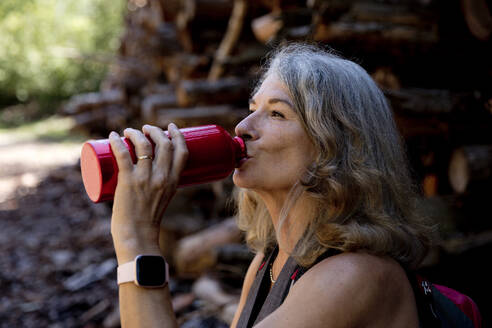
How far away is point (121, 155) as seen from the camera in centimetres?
164

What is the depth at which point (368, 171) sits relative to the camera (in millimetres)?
1703

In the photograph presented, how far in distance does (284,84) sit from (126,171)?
0.65 meters

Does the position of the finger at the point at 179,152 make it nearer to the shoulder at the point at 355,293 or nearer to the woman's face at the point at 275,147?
the woman's face at the point at 275,147

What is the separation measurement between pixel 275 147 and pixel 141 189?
19.3 inches

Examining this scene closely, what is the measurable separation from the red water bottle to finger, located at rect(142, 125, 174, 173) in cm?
8

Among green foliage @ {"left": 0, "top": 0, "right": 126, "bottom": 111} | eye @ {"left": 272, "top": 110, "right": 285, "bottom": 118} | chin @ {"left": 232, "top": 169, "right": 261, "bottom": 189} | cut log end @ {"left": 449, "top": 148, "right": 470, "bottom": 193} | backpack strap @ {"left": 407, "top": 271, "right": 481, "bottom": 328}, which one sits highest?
eye @ {"left": 272, "top": 110, "right": 285, "bottom": 118}

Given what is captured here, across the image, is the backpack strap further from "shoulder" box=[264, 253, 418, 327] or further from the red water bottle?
the red water bottle

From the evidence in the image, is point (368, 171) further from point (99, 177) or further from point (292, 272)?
point (99, 177)

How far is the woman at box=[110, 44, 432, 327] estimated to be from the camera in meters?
1.56

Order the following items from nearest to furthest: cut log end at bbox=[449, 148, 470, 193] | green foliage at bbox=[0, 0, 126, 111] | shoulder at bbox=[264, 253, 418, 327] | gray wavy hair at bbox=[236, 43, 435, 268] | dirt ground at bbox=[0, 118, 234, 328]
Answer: shoulder at bbox=[264, 253, 418, 327] < gray wavy hair at bbox=[236, 43, 435, 268] < cut log end at bbox=[449, 148, 470, 193] < dirt ground at bbox=[0, 118, 234, 328] < green foliage at bbox=[0, 0, 126, 111]

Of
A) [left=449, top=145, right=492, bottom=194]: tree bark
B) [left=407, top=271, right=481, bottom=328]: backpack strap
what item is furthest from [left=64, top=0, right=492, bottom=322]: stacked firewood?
[left=407, top=271, right=481, bottom=328]: backpack strap

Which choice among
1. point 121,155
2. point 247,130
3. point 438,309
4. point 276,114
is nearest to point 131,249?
point 121,155

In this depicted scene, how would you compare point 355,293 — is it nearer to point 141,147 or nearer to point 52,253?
point 141,147

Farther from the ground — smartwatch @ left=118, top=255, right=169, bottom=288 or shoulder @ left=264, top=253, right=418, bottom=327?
smartwatch @ left=118, top=255, right=169, bottom=288
